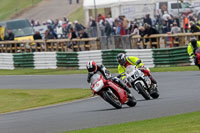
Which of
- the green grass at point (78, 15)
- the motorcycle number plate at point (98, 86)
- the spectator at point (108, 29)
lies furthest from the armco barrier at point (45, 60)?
the green grass at point (78, 15)

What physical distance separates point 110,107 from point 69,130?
3691 mm

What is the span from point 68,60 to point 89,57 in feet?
5.64

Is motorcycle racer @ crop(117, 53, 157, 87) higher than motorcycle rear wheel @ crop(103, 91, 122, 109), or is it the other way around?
motorcycle racer @ crop(117, 53, 157, 87)

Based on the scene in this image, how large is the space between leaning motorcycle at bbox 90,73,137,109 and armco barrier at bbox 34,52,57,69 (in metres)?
16.1

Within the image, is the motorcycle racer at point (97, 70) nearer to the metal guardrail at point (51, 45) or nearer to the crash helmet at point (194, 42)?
the crash helmet at point (194, 42)

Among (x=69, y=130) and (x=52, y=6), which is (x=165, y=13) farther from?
(x=52, y=6)

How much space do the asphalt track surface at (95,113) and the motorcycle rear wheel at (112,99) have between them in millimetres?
137

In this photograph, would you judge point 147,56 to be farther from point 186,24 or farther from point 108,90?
point 108,90

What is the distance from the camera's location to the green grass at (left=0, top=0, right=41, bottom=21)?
212 ft

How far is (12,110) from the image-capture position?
16422 millimetres

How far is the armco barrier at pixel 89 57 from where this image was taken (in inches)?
1069

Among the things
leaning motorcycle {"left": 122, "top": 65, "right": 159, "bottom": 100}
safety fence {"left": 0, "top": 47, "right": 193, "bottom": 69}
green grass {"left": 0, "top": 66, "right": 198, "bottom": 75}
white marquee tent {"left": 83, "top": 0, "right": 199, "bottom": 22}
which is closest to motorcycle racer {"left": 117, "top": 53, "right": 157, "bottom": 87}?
leaning motorcycle {"left": 122, "top": 65, "right": 159, "bottom": 100}

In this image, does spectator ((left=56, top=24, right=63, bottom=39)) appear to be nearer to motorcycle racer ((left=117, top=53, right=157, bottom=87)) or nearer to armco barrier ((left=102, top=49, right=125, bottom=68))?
armco barrier ((left=102, top=49, right=125, bottom=68))

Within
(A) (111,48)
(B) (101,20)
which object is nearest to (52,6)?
(B) (101,20)
